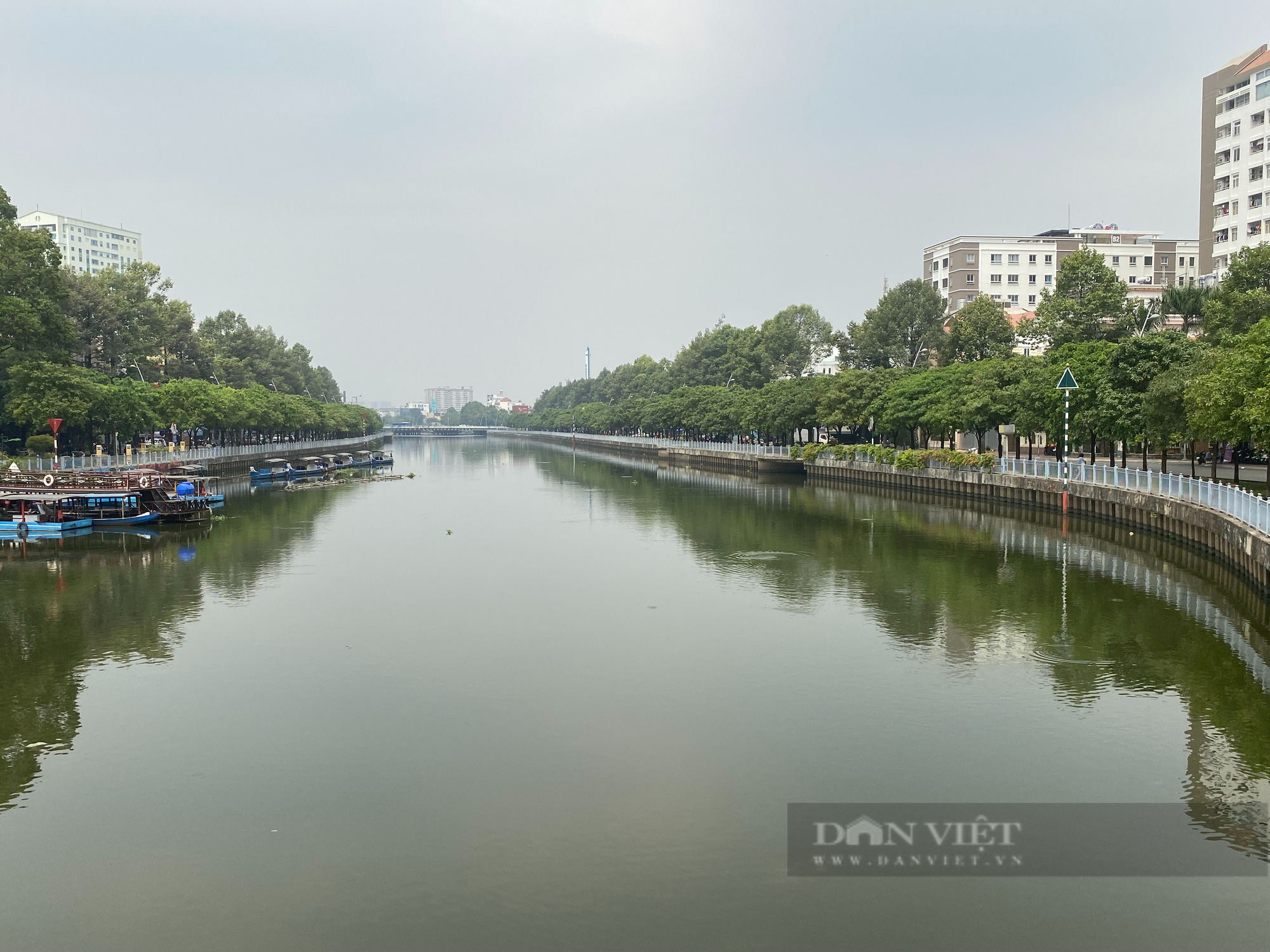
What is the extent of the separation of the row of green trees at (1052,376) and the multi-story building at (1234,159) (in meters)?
13.8

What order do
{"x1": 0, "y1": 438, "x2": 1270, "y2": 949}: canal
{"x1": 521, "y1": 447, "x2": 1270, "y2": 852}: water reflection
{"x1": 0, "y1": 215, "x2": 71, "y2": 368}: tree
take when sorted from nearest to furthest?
1. {"x1": 0, "y1": 438, "x2": 1270, "y2": 949}: canal
2. {"x1": 521, "y1": 447, "x2": 1270, "y2": 852}: water reflection
3. {"x1": 0, "y1": 215, "x2": 71, "y2": 368}: tree

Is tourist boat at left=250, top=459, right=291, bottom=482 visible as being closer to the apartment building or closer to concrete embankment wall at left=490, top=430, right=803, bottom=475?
concrete embankment wall at left=490, top=430, right=803, bottom=475

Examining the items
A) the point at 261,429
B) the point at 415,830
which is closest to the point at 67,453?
the point at 261,429

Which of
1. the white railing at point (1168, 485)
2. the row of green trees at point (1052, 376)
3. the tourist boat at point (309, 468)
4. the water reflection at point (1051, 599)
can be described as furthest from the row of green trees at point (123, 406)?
the white railing at point (1168, 485)

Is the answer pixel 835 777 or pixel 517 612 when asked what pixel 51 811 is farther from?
pixel 517 612

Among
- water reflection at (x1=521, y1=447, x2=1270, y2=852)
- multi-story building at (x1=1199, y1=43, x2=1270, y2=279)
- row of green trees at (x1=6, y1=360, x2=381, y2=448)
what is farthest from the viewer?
multi-story building at (x1=1199, y1=43, x2=1270, y2=279)

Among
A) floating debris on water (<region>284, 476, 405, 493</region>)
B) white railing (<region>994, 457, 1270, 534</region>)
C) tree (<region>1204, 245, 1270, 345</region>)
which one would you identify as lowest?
floating debris on water (<region>284, 476, 405, 493</region>)

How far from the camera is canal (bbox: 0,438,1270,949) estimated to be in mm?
13219

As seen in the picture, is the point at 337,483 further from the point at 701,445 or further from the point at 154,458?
the point at 701,445

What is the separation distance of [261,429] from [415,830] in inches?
4661

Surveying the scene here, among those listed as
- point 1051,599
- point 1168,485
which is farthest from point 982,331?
point 1051,599

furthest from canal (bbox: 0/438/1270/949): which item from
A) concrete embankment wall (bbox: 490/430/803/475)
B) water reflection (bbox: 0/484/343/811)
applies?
concrete embankment wall (bbox: 490/430/803/475)

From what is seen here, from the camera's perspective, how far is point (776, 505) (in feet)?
218

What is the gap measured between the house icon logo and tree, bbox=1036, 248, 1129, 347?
67.3 metres
